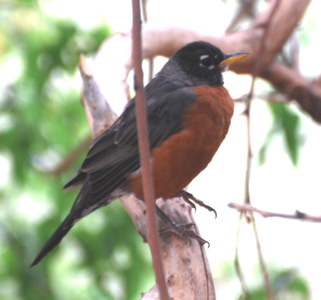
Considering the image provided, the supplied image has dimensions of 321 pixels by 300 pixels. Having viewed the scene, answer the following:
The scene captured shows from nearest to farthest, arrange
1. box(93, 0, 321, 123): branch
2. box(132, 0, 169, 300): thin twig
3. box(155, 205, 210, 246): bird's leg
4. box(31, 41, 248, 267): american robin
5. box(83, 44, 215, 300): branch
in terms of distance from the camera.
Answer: box(132, 0, 169, 300): thin twig, box(83, 44, 215, 300): branch, box(155, 205, 210, 246): bird's leg, box(31, 41, 248, 267): american robin, box(93, 0, 321, 123): branch

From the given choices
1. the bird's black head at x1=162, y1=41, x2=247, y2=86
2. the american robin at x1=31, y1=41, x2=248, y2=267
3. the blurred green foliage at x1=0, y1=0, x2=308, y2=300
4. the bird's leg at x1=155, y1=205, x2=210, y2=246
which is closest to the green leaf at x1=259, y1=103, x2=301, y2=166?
the blurred green foliage at x1=0, y1=0, x2=308, y2=300

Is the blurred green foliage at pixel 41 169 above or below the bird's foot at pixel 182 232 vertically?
above

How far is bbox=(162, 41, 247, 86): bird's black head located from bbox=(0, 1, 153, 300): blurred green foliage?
2.20ft

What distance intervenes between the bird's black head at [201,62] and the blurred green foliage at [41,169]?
2.20 ft

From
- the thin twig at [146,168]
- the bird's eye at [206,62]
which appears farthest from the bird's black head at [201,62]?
the thin twig at [146,168]

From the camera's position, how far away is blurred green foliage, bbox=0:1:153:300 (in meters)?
3.71

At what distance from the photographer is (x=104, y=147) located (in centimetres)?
288

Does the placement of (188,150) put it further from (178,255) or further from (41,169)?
(41,169)

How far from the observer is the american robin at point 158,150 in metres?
2.79

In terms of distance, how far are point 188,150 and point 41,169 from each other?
5.72 ft

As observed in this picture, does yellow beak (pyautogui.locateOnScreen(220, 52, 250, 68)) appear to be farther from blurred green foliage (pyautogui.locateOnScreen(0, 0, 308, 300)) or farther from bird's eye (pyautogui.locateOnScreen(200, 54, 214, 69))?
blurred green foliage (pyautogui.locateOnScreen(0, 0, 308, 300))

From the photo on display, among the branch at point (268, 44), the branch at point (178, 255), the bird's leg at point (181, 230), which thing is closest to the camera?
the branch at point (178, 255)

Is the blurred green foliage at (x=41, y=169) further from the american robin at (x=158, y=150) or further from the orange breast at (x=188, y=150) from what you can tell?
the orange breast at (x=188, y=150)

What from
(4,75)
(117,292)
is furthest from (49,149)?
(117,292)
